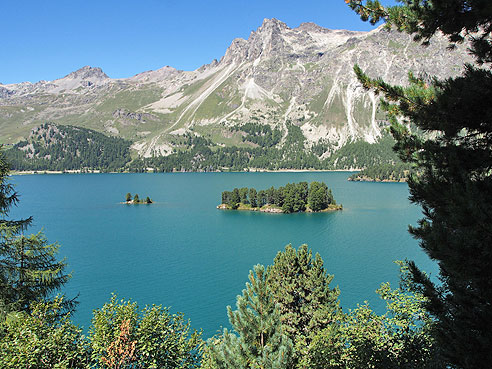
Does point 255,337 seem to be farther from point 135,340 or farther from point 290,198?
point 290,198

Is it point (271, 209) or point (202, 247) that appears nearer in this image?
point (202, 247)

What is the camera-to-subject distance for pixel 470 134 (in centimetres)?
907

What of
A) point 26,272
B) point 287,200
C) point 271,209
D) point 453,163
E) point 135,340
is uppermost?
point 453,163

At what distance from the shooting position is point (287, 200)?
Answer: 111125mm

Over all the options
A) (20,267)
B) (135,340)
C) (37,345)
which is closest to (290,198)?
(20,267)

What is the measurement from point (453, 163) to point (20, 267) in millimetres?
18824

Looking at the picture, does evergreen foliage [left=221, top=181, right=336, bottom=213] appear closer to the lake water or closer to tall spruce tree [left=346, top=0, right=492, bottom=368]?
the lake water

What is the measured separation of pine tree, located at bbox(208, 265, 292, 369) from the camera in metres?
13.3

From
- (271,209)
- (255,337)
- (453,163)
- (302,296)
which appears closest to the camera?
(453,163)

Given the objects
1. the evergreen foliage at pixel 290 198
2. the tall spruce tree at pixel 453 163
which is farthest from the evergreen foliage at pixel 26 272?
the evergreen foliage at pixel 290 198

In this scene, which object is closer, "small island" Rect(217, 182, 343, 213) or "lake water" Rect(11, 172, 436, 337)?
"lake water" Rect(11, 172, 436, 337)

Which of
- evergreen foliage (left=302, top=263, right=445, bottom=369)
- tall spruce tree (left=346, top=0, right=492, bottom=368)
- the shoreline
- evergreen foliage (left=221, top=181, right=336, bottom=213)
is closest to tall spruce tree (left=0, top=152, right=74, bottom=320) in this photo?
evergreen foliage (left=302, top=263, right=445, bottom=369)

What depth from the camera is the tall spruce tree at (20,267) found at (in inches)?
632

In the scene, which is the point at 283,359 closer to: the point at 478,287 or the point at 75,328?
the point at 478,287
